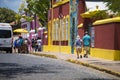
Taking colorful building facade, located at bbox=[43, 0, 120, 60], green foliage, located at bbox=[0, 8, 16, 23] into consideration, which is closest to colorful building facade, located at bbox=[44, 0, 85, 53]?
colorful building facade, located at bbox=[43, 0, 120, 60]

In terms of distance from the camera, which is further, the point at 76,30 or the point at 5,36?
the point at 5,36

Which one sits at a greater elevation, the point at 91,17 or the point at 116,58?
the point at 91,17

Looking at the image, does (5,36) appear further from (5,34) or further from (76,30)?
(76,30)

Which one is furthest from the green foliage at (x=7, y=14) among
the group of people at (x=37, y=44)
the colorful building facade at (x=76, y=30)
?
the group of people at (x=37, y=44)

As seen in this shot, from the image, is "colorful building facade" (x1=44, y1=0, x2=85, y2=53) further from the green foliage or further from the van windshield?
the green foliage

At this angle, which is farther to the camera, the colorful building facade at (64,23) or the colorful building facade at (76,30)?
the colorful building facade at (64,23)

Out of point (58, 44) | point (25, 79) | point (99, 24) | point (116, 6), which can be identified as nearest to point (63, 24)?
point (58, 44)

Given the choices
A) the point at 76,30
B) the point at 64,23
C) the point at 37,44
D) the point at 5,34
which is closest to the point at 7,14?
the point at 37,44

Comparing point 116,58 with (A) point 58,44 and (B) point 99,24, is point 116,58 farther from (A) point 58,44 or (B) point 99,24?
(A) point 58,44

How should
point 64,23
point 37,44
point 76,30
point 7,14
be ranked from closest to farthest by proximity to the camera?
1. point 76,30
2. point 64,23
3. point 37,44
4. point 7,14

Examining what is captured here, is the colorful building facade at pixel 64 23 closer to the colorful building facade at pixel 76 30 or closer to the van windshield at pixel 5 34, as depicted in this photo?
the colorful building facade at pixel 76 30

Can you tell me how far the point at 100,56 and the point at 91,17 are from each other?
400 centimetres

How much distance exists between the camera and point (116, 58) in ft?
82.1

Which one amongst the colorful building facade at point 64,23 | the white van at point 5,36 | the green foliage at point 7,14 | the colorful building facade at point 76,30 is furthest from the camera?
the green foliage at point 7,14
